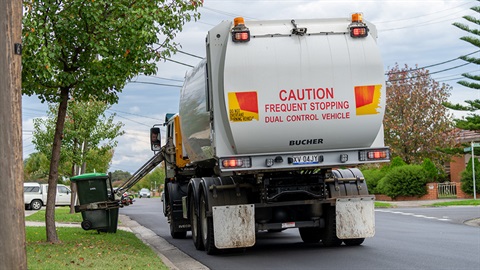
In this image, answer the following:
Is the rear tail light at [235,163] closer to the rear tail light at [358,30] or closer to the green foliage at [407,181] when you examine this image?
the rear tail light at [358,30]

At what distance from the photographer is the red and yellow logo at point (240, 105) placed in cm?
1215

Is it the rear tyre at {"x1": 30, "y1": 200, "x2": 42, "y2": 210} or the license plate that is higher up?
the license plate

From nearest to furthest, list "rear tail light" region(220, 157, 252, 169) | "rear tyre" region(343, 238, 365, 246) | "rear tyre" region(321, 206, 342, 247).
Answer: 1. "rear tail light" region(220, 157, 252, 169)
2. "rear tyre" region(321, 206, 342, 247)
3. "rear tyre" region(343, 238, 365, 246)

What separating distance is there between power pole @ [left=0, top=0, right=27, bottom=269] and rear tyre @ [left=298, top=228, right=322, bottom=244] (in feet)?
27.1

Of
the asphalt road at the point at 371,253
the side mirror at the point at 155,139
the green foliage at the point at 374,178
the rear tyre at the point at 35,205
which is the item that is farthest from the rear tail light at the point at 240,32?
the rear tyre at the point at 35,205

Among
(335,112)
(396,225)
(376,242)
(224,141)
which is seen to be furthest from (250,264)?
(396,225)

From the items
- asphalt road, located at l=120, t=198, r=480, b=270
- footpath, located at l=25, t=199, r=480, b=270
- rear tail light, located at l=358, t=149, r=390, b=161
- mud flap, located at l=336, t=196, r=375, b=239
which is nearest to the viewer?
asphalt road, located at l=120, t=198, r=480, b=270

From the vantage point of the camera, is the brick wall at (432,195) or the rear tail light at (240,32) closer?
the rear tail light at (240,32)

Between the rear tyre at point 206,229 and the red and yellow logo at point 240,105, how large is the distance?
7.51ft

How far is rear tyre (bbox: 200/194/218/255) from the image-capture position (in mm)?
13969

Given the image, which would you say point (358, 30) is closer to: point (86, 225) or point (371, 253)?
point (371, 253)

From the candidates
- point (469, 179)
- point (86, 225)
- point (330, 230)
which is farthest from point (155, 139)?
point (469, 179)

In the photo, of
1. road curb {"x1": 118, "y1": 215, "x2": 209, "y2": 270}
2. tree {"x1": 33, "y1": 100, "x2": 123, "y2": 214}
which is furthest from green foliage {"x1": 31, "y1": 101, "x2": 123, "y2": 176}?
road curb {"x1": 118, "y1": 215, "x2": 209, "y2": 270}

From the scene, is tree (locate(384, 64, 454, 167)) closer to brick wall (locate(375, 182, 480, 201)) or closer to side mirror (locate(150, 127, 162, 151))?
brick wall (locate(375, 182, 480, 201))
